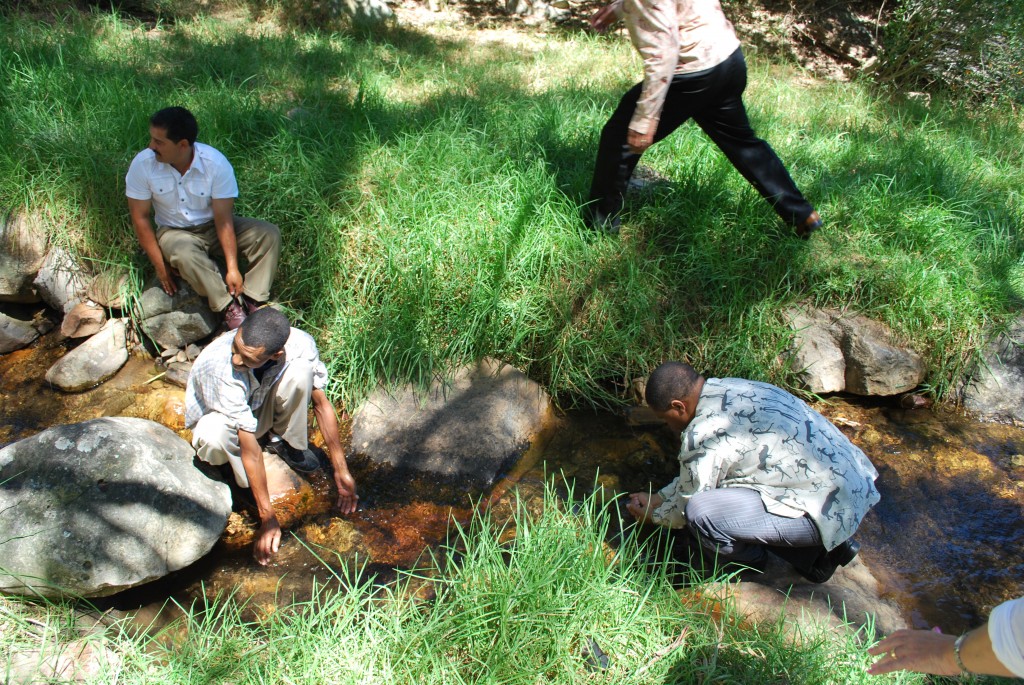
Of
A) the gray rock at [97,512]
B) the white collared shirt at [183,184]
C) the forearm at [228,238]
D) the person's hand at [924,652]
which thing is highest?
the person's hand at [924,652]

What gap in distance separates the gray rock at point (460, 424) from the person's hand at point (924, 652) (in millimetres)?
2150

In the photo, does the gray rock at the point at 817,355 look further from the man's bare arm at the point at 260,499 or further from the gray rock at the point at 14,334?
the gray rock at the point at 14,334

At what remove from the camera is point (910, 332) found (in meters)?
4.23

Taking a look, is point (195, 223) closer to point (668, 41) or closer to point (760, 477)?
point (668, 41)

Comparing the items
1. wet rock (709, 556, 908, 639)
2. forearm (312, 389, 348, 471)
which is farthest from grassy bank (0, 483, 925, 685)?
forearm (312, 389, 348, 471)

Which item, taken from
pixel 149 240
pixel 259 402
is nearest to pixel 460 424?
pixel 259 402

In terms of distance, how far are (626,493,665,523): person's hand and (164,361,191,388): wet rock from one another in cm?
246

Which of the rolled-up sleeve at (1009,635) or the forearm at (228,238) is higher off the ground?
the rolled-up sleeve at (1009,635)

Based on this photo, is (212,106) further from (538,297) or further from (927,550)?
(927,550)

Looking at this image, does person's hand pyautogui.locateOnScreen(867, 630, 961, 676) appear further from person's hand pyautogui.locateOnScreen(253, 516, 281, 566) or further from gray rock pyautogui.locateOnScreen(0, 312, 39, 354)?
gray rock pyautogui.locateOnScreen(0, 312, 39, 354)

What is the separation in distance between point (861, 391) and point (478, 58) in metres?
4.12

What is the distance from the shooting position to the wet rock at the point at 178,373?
4164 millimetres

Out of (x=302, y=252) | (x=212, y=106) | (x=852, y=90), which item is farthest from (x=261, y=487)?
(x=852, y=90)

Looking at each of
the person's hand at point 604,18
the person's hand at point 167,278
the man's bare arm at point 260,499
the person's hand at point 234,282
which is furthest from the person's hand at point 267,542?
the person's hand at point 604,18
